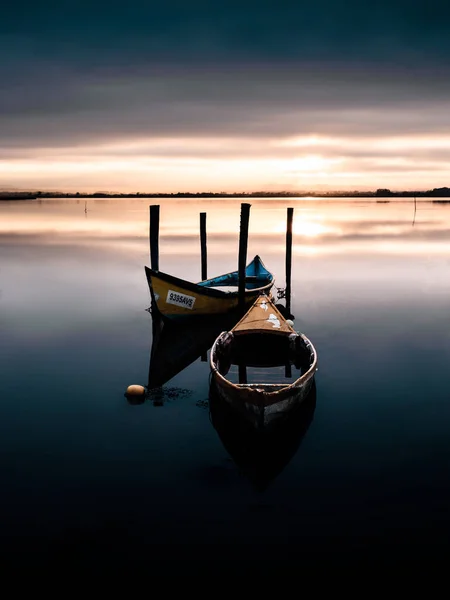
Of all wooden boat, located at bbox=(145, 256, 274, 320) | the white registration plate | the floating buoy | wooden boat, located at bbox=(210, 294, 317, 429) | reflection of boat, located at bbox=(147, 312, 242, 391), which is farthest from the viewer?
the white registration plate

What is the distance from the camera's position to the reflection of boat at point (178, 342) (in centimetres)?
1841

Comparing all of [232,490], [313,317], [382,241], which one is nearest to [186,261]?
[313,317]

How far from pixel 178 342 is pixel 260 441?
1028cm

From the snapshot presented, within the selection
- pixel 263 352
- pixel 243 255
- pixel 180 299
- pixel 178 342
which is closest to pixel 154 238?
pixel 180 299

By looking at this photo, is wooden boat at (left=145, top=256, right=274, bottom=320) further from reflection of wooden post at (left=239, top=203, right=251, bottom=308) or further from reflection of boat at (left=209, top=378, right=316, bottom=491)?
reflection of boat at (left=209, top=378, right=316, bottom=491)

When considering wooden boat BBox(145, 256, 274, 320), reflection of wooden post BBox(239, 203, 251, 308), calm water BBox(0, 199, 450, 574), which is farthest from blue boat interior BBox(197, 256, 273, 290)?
calm water BBox(0, 199, 450, 574)

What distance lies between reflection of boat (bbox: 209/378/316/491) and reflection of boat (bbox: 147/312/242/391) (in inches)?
151

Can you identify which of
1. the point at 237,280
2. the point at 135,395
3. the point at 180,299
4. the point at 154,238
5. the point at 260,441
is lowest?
the point at 260,441

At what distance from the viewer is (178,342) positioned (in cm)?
2203

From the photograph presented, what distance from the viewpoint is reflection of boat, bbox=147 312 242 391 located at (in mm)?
18406

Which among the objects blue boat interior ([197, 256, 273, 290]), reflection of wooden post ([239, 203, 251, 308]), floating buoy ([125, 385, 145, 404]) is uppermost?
reflection of wooden post ([239, 203, 251, 308])

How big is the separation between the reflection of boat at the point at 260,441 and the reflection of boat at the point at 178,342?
3.84m

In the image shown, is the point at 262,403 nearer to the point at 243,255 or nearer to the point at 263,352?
the point at 263,352

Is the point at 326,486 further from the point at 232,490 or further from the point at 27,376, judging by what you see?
the point at 27,376
